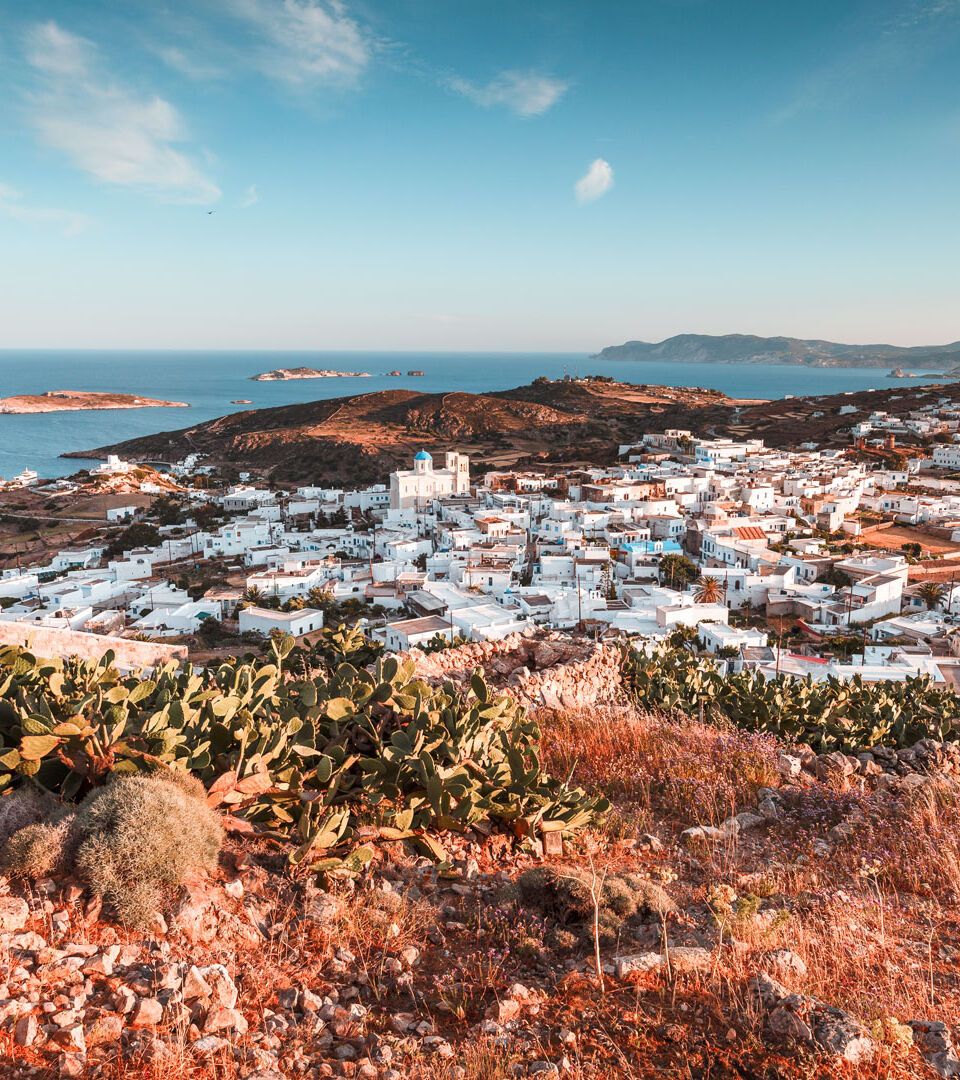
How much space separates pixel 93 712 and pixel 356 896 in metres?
1.61

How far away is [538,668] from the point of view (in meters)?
8.01

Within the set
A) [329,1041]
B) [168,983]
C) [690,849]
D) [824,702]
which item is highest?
[168,983]

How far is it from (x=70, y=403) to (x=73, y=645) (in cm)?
13130

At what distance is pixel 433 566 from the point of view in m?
30.9

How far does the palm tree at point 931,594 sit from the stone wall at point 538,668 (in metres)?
22.9

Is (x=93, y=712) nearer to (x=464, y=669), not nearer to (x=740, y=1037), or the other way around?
(x=740, y=1037)

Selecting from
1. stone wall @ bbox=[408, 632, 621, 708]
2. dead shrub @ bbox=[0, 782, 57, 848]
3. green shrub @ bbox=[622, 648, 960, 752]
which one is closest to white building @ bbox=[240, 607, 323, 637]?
stone wall @ bbox=[408, 632, 621, 708]

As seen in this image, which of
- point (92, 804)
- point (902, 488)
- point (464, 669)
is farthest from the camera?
point (902, 488)

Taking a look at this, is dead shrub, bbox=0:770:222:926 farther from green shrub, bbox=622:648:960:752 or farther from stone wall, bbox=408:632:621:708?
green shrub, bbox=622:648:960:752

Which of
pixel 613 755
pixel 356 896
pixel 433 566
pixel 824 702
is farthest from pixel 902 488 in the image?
pixel 356 896

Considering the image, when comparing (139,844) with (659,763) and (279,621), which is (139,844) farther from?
(279,621)

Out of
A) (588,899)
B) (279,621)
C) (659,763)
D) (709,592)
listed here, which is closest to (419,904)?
(588,899)

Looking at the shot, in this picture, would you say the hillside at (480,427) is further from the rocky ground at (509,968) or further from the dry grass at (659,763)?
the rocky ground at (509,968)

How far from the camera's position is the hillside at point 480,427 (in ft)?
205
